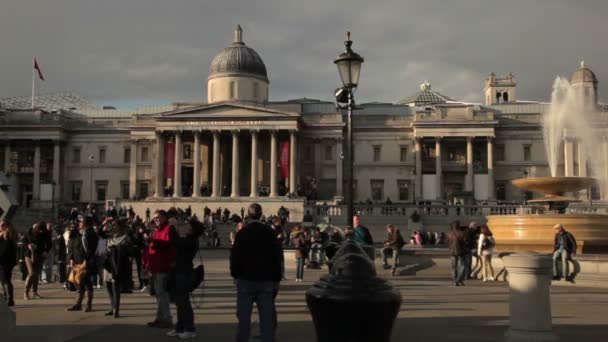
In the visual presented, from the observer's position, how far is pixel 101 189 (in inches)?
2862

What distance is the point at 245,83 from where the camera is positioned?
6881 cm

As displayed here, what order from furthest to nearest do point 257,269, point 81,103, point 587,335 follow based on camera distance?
point 81,103
point 587,335
point 257,269

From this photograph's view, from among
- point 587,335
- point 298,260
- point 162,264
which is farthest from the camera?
point 298,260

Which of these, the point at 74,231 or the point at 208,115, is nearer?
the point at 74,231

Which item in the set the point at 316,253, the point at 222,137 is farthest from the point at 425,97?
the point at 316,253

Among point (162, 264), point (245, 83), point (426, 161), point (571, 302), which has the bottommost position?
point (571, 302)

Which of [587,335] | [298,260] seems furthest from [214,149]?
[587,335]

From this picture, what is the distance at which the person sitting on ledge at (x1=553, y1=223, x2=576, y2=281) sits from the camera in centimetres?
1839

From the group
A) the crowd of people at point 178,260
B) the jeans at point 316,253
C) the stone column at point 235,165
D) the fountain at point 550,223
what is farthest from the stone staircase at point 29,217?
the fountain at point 550,223

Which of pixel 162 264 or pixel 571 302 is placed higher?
pixel 162 264

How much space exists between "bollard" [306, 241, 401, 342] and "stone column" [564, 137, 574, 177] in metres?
66.1

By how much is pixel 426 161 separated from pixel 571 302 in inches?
2137

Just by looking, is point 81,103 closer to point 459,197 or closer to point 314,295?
point 459,197

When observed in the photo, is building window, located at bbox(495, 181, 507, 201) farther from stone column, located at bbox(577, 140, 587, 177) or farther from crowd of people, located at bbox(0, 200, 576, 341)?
crowd of people, located at bbox(0, 200, 576, 341)
